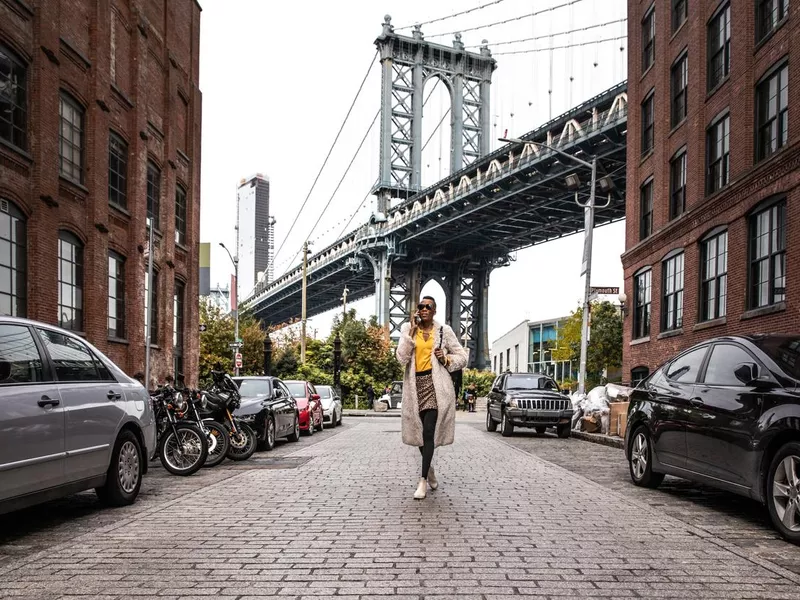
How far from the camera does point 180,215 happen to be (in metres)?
28.9

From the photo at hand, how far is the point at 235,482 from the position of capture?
376 inches

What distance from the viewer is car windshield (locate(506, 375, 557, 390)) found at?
2050 cm

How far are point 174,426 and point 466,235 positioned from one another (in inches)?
2250

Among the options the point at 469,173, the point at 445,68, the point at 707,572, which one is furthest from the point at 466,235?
the point at 707,572

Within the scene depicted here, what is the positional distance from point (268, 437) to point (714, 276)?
1290cm

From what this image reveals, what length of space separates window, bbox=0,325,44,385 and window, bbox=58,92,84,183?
1390 cm

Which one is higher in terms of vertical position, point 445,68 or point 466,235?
point 445,68

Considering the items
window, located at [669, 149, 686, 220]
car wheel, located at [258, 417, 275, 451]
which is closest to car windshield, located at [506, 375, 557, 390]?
window, located at [669, 149, 686, 220]

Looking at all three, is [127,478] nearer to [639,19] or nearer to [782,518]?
[782,518]

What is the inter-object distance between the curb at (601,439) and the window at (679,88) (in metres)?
10.7

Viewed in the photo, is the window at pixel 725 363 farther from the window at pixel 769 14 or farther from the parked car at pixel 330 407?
the parked car at pixel 330 407

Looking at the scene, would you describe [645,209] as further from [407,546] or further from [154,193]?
[407,546]

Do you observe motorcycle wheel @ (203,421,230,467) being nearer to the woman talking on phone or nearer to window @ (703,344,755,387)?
the woman talking on phone

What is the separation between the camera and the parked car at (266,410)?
46.1 ft
